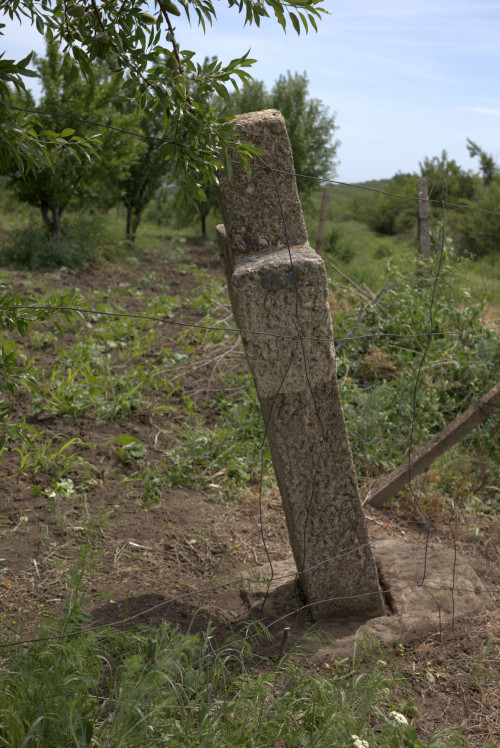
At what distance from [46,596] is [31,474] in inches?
47.7

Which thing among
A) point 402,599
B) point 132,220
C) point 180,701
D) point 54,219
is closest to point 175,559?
point 402,599

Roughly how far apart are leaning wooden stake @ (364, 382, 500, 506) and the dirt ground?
19 cm

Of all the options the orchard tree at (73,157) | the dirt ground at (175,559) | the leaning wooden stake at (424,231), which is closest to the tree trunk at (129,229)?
the orchard tree at (73,157)

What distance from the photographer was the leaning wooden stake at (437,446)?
3.62 meters

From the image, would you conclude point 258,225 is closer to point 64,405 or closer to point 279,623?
point 279,623

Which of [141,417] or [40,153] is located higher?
[40,153]

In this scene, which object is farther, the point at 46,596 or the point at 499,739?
the point at 46,596

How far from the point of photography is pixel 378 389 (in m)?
5.09

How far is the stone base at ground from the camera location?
2.71 m

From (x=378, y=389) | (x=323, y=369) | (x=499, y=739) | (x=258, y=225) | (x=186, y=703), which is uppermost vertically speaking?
(x=258, y=225)

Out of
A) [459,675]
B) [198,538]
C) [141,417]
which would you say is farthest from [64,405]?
[459,675]

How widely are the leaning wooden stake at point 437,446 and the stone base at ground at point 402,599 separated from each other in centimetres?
51

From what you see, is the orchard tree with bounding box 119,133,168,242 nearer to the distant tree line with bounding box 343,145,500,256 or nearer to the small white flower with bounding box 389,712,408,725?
the distant tree line with bounding box 343,145,500,256

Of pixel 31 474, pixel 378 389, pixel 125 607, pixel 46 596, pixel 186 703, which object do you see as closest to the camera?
pixel 186 703
